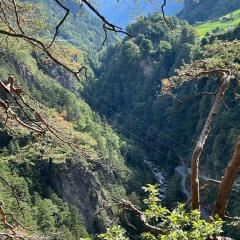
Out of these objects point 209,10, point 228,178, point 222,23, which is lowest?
point 228,178

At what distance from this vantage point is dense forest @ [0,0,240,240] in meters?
7.39

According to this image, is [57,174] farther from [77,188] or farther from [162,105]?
[162,105]

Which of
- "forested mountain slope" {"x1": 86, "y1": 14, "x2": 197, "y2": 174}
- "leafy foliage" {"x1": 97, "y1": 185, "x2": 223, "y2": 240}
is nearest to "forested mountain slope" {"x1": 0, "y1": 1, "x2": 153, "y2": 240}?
"forested mountain slope" {"x1": 86, "y1": 14, "x2": 197, "y2": 174}

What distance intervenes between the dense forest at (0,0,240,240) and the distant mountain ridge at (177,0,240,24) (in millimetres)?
412

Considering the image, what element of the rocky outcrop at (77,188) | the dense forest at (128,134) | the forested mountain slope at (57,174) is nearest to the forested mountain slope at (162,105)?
the dense forest at (128,134)

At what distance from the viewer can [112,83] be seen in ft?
292

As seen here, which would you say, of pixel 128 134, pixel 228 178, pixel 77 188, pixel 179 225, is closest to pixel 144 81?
pixel 128 134

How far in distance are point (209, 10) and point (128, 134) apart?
154ft

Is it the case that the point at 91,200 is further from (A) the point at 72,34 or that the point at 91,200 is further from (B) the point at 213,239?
(A) the point at 72,34

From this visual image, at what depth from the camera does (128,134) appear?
74125 millimetres

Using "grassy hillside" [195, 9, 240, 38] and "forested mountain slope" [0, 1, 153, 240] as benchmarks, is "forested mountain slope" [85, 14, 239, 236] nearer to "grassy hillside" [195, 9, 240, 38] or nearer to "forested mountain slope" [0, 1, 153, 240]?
"forested mountain slope" [0, 1, 153, 240]

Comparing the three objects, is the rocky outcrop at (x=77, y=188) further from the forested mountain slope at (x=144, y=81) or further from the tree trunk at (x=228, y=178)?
the tree trunk at (x=228, y=178)

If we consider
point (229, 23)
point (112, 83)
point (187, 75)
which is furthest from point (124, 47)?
point (187, 75)

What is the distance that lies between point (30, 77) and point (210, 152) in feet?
68.3
